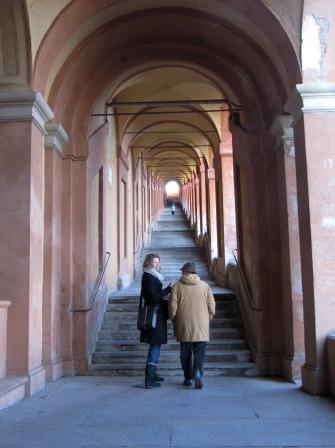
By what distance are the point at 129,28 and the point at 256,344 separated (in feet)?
18.0

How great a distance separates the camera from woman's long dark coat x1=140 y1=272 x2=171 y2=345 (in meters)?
6.55

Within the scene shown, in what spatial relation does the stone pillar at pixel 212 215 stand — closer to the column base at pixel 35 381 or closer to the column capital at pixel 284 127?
the column capital at pixel 284 127

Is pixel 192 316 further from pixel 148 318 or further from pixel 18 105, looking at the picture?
pixel 18 105

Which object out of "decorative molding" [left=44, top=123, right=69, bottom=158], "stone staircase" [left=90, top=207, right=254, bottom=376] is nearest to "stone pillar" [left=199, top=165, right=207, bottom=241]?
"stone staircase" [left=90, top=207, right=254, bottom=376]

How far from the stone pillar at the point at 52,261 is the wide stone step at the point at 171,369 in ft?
2.15

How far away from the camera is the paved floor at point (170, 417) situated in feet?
13.9

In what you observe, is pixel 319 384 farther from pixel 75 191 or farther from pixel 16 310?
pixel 75 191

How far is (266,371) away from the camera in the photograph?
25.3ft

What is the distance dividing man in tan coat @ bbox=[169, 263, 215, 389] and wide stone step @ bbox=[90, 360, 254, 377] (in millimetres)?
1154

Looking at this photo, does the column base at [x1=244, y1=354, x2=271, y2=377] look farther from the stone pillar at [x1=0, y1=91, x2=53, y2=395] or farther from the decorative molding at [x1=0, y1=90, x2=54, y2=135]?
the decorative molding at [x1=0, y1=90, x2=54, y2=135]

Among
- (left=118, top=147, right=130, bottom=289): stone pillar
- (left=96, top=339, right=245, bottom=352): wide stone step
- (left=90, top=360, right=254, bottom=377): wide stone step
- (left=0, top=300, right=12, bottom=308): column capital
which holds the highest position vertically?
(left=118, top=147, right=130, bottom=289): stone pillar

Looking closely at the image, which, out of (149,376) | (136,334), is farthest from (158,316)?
(136,334)

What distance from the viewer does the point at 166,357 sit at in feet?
26.6

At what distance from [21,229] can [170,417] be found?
286 cm
